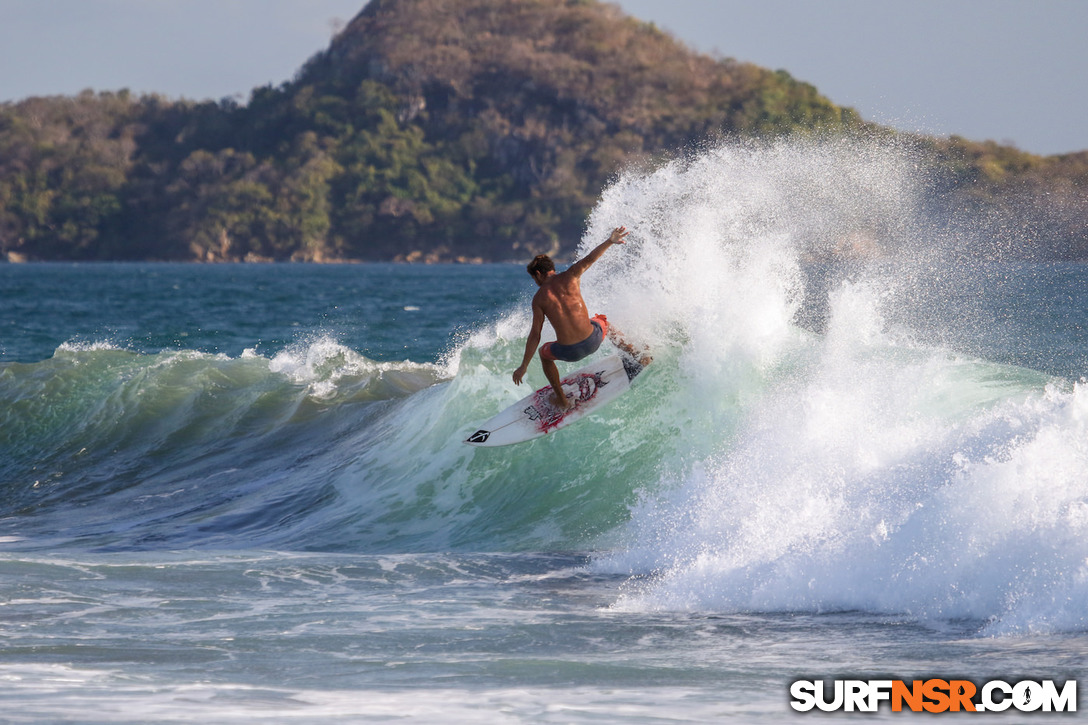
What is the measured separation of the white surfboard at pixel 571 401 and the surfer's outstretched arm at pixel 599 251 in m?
1.58

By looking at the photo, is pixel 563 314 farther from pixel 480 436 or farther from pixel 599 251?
pixel 480 436

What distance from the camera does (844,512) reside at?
8188 millimetres

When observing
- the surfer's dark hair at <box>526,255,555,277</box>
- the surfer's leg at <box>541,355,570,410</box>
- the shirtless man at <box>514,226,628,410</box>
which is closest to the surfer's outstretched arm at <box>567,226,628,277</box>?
the shirtless man at <box>514,226,628,410</box>

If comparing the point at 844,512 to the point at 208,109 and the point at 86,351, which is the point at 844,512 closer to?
the point at 86,351

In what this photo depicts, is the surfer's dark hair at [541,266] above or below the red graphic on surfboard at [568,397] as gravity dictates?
above

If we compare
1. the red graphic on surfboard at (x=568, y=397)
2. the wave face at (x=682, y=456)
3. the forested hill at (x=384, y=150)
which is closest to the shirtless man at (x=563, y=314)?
the red graphic on surfboard at (x=568, y=397)

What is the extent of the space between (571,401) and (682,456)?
114 cm

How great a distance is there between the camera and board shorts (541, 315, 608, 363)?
32.2 ft

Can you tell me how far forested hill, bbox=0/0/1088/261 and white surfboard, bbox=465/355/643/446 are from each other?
361 feet

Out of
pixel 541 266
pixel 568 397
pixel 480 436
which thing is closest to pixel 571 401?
pixel 568 397

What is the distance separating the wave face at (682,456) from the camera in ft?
24.9

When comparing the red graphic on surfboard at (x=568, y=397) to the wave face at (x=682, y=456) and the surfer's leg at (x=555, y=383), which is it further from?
the wave face at (x=682, y=456)

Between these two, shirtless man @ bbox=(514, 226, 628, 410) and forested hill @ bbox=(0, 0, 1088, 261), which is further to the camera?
forested hill @ bbox=(0, 0, 1088, 261)

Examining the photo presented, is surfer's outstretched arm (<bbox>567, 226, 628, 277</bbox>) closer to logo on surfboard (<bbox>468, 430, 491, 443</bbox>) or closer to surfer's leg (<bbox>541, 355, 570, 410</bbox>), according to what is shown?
surfer's leg (<bbox>541, 355, 570, 410</bbox>)
